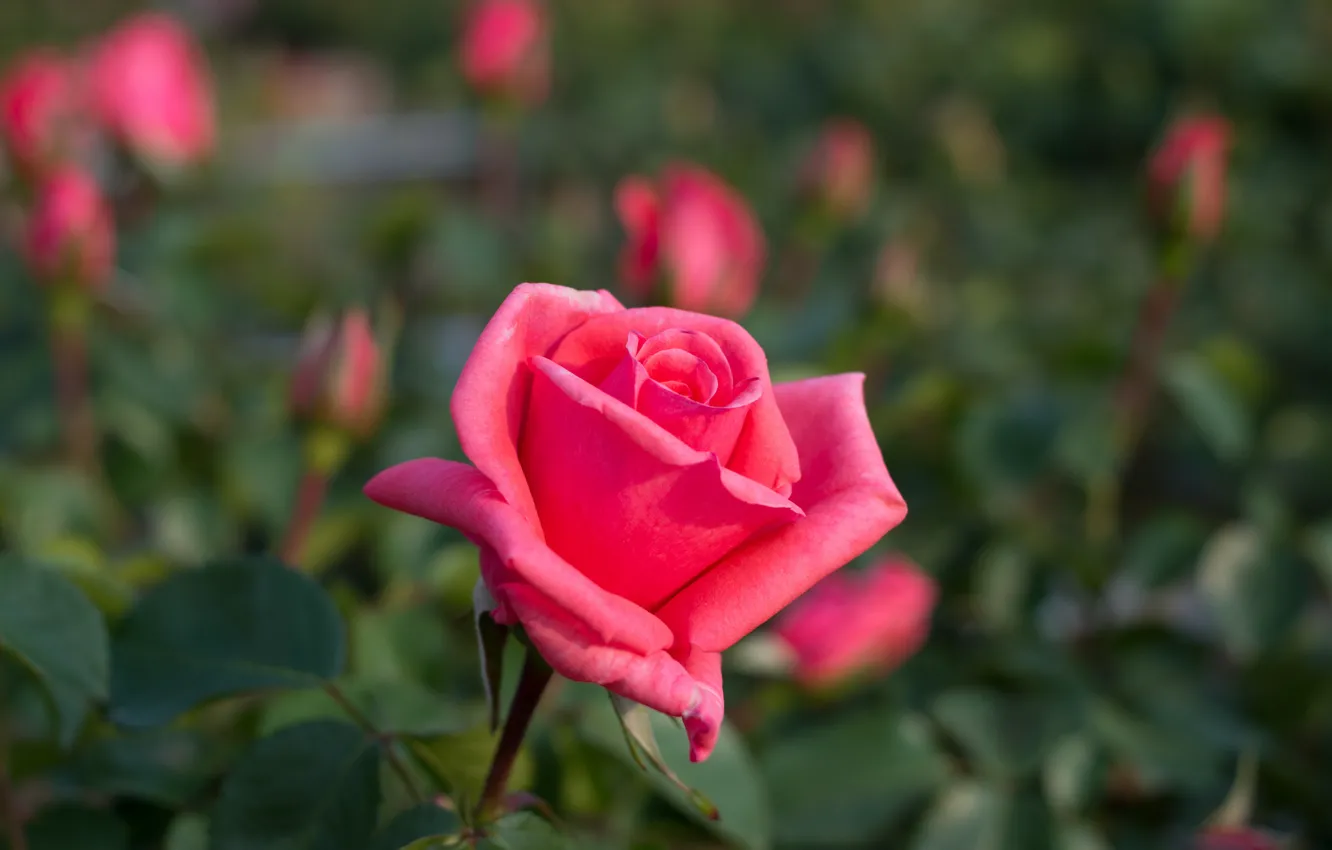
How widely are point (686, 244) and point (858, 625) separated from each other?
240 mm

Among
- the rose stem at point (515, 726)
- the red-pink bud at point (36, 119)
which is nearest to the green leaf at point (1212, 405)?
the rose stem at point (515, 726)

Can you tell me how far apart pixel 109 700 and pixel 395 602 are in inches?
7.7

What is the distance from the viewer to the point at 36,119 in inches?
33.5

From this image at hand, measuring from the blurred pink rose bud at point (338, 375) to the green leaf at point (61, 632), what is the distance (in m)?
0.24

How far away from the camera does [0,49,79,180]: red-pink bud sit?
2.78ft

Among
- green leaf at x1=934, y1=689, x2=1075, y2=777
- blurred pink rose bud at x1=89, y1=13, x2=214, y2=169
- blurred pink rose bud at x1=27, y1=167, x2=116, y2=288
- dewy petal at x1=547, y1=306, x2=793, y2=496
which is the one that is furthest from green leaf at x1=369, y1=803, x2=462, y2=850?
blurred pink rose bud at x1=89, y1=13, x2=214, y2=169

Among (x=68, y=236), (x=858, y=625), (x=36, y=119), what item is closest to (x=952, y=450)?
(x=858, y=625)

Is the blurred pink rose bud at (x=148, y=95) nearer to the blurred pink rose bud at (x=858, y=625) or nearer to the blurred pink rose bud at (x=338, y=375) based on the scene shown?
the blurred pink rose bud at (x=338, y=375)

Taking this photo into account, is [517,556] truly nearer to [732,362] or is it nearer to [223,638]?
[732,362]

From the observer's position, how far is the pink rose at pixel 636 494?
27 cm

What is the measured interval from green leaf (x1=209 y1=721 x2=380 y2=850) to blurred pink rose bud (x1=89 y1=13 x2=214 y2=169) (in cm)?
70

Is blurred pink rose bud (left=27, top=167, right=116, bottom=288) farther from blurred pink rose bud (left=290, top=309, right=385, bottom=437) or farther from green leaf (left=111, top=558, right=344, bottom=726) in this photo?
green leaf (left=111, top=558, right=344, bottom=726)

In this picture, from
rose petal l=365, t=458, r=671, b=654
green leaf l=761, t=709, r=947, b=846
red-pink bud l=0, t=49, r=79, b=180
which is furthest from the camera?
red-pink bud l=0, t=49, r=79, b=180

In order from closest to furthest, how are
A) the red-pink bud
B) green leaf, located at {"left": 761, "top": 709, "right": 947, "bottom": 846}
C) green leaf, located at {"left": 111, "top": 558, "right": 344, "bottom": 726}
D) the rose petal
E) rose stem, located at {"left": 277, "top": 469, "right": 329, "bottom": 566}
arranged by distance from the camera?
1. the rose petal
2. green leaf, located at {"left": 111, "top": 558, "right": 344, "bottom": 726}
3. green leaf, located at {"left": 761, "top": 709, "right": 947, "bottom": 846}
4. rose stem, located at {"left": 277, "top": 469, "right": 329, "bottom": 566}
5. the red-pink bud
